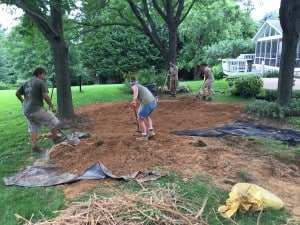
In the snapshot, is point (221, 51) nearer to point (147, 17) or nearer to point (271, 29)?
→ point (271, 29)

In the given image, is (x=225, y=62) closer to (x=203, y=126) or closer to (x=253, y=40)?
(x=253, y=40)

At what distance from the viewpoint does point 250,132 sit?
7.87 meters

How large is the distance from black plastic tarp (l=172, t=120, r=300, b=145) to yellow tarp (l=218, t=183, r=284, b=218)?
3119mm

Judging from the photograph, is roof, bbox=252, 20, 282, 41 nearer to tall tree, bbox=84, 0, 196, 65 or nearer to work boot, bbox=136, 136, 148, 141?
tall tree, bbox=84, 0, 196, 65

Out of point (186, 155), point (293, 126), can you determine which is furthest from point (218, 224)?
point (293, 126)

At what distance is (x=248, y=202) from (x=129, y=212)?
1418 mm

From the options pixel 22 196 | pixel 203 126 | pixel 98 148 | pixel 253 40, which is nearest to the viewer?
pixel 22 196

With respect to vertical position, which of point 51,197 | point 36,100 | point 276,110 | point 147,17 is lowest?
point 51,197

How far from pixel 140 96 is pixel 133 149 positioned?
4.22 feet

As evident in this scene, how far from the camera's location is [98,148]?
21.5 feet

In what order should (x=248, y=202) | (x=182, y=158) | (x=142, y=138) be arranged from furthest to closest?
1. (x=142, y=138)
2. (x=182, y=158)
3. (x=248, y=202)

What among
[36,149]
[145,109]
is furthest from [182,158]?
[36,149]

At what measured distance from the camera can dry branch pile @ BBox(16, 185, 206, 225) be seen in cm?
379

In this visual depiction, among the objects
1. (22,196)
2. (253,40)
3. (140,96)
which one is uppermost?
(253,40)
